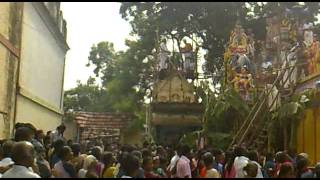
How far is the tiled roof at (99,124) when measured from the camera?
30266 millimetres

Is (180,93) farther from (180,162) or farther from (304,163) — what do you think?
(304,163)

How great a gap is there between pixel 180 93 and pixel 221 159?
10384 millimetres

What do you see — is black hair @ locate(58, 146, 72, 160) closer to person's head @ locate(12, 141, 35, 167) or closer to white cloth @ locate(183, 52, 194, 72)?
person's head @ locate(12, 141, 35, 167)

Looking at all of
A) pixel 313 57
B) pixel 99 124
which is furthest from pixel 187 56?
pixel 99 124

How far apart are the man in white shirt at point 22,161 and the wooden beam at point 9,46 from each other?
25.2 ft

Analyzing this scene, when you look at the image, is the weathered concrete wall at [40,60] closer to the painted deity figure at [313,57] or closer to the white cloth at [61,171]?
the painted deity figure at [313,57]

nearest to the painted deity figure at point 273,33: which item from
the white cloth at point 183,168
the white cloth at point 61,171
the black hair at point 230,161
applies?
the black hair at point 230,161

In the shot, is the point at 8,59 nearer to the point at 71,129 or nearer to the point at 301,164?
the point at 301,164

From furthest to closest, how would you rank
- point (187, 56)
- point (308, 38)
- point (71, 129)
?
point (71, 129) < point (187, 56) < point (308, 38)

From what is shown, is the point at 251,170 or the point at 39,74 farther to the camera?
the point at 39,74

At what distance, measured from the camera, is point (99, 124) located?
101 feet

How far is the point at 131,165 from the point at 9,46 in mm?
8158

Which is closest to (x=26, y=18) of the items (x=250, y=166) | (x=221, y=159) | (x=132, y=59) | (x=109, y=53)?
(x=221, y=159)

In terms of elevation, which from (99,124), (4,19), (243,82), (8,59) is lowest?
(99,124)
